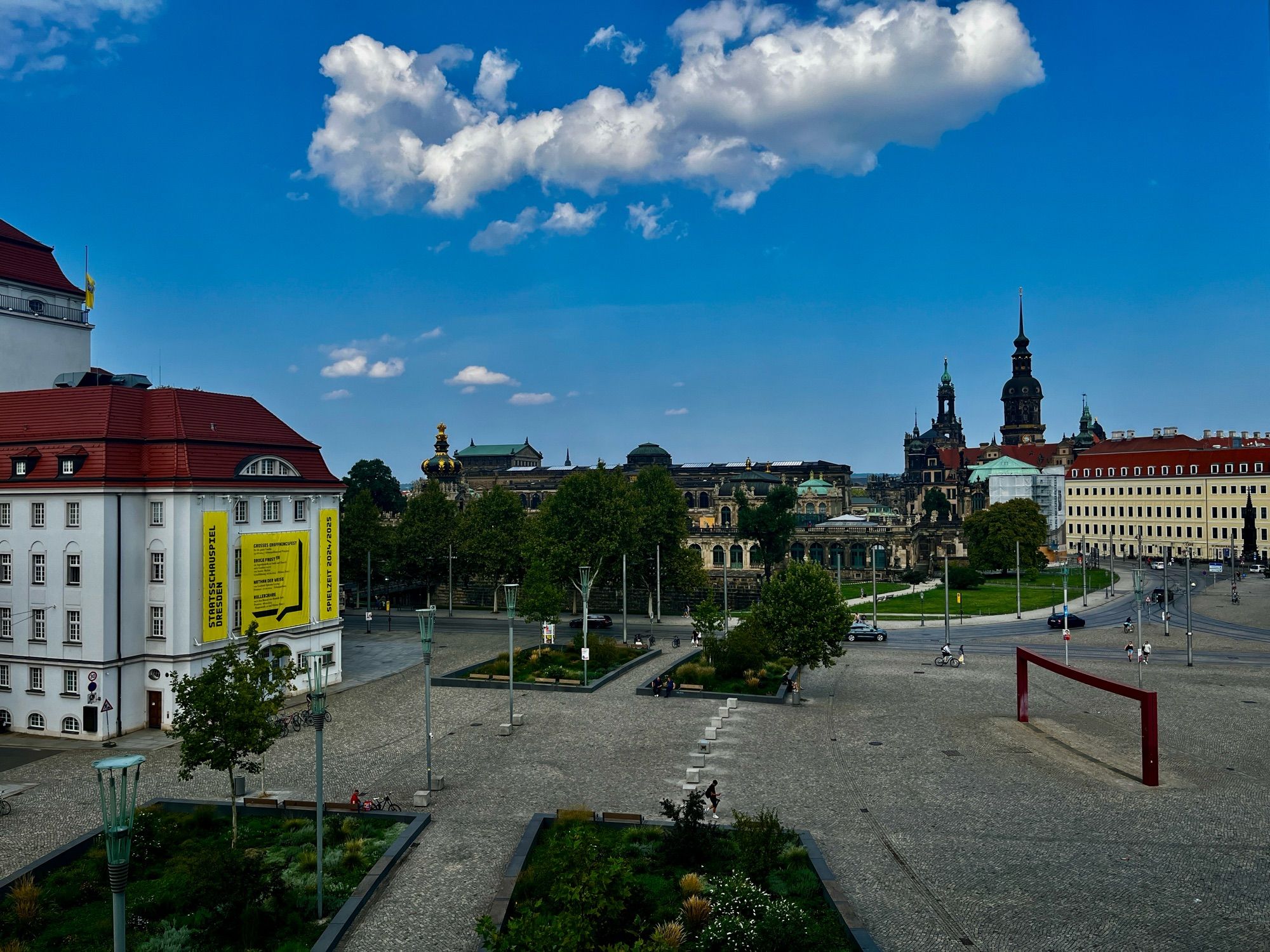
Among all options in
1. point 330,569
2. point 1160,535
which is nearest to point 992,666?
point 330,569

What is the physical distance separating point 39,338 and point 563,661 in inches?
1455

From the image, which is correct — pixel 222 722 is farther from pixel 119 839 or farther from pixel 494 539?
pixel 494 539

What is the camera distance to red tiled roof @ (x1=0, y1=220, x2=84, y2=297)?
52500 millimetres

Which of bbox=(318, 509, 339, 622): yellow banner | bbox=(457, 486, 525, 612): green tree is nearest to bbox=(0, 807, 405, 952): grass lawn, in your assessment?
bbox=(318, 509, 339, 622): yellow banner

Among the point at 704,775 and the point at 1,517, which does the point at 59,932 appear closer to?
the point at 704,775

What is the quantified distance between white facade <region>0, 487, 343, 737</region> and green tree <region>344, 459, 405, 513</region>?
92.2 m

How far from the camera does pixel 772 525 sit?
4021 inches

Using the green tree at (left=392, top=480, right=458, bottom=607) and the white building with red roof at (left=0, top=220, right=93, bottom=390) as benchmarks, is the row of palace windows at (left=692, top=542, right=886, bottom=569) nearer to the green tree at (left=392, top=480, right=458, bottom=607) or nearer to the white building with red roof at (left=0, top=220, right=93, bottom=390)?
the green tree at (left=392, top=480, right=458, bottom=607)

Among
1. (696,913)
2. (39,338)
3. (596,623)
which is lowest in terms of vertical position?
(596,623)

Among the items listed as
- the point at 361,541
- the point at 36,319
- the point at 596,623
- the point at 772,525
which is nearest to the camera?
the point at 36,319

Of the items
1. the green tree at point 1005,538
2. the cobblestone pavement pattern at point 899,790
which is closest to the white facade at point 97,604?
the cobblestone pavement pattern at point 899,790

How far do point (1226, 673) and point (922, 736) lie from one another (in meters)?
26.5

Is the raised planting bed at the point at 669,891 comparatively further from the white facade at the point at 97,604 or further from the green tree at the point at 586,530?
the green tree at the point at 586,530

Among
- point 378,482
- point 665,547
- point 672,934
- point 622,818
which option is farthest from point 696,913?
point 378,482
